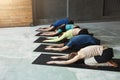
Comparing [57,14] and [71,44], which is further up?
[57,14]

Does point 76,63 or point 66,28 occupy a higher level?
point 66,28

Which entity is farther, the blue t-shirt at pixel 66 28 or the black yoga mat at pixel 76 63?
the blue t-shirt at pixel 66 28

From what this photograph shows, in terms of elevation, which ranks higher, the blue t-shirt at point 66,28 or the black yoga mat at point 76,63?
the blue t-shirt at point 66,28

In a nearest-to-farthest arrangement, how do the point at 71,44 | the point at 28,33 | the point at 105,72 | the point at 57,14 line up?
1. the point at 105,72
2. the point at 71,44
3. the point at 28,33
4. the point at 57,14

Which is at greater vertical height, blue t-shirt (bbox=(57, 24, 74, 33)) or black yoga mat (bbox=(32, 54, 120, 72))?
blue t-shirt (bbox=(57, 24, 74, 33))

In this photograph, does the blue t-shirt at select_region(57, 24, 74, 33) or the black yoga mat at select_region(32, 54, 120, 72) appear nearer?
the black yoga mat at select_region(32, 54, 120, 72)

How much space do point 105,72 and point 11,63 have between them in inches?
66.4

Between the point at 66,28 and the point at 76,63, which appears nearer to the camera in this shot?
the point at 76,63

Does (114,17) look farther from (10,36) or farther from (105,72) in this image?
(105,72)

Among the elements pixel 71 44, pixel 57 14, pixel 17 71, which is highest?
pixel 57 14

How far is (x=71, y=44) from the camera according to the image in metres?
4.55

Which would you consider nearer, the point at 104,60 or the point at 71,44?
the point at 104,60

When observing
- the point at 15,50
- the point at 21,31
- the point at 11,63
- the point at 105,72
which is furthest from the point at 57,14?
the point at 105,72

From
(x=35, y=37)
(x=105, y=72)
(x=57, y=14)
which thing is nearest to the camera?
(x=105, y=72)
